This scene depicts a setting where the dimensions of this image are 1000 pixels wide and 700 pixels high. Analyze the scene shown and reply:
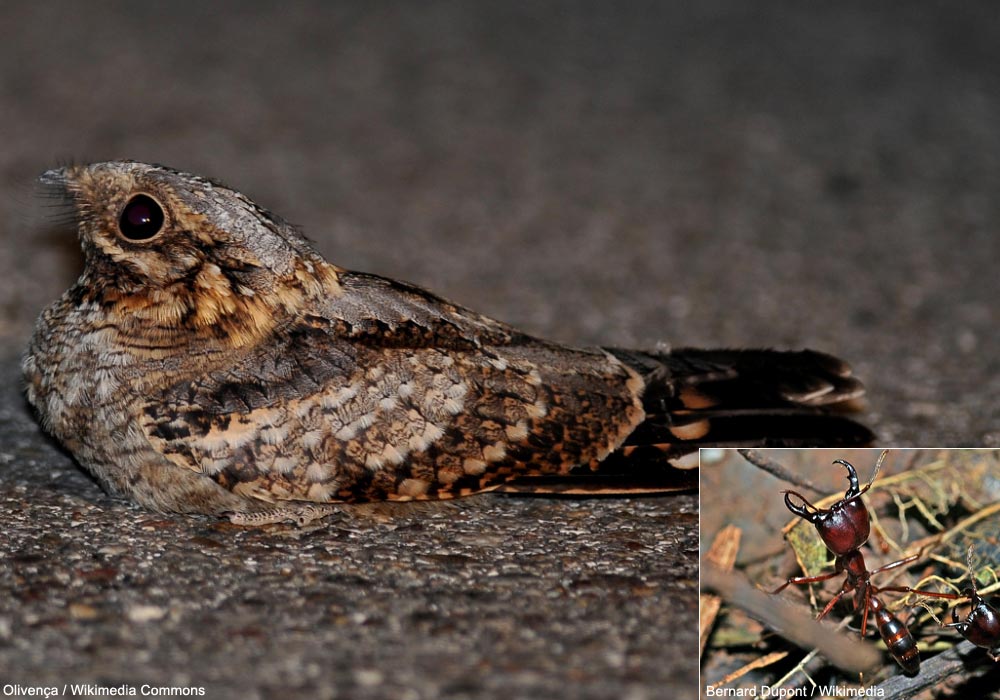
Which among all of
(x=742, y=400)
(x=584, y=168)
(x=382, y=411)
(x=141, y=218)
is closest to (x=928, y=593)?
(x=742, y=400)

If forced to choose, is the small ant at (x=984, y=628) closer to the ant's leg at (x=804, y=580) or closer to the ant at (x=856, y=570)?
the ant at (x=856, y=570)

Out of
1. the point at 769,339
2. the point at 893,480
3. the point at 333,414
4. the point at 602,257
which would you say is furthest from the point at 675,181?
the point at 333,414

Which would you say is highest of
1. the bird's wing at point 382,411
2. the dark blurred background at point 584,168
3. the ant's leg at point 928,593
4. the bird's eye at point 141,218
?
the dark blurred background at point 584,168

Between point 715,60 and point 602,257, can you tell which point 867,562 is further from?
point 715,60

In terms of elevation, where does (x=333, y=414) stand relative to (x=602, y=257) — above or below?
below

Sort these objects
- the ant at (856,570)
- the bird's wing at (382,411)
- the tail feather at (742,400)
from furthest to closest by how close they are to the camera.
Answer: the tail feather at (742,400) < the bird's wing at (382,411) < the ant at (856,570)

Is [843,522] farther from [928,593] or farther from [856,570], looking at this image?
[928,593]

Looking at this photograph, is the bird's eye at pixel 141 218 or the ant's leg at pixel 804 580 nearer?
the ant's leg at pixel 804 580

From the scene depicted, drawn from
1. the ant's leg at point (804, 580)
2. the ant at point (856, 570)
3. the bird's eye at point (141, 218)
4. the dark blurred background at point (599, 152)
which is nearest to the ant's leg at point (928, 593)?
the ant at point (856, 570)
